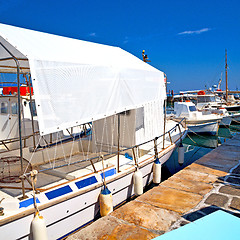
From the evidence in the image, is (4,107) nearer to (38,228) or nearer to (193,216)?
(38,228)

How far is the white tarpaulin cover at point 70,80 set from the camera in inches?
168

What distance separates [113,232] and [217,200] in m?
2.90

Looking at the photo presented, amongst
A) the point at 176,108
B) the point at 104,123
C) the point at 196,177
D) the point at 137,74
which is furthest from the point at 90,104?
the point at 176,108

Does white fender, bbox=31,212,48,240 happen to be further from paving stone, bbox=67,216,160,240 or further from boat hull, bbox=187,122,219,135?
boat hull, bbox=187,122,219,135

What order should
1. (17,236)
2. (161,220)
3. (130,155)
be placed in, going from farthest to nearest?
1. (130,155)
2. (161,220)
3. (17,236)

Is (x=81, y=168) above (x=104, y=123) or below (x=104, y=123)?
below

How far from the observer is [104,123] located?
27.5 feet

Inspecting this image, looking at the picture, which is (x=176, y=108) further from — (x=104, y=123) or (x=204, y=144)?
(x=104, y=123)

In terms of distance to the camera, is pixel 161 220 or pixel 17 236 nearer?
pixel 17 236

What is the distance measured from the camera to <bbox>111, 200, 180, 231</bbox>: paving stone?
4.97m

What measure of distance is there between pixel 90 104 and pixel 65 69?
40.3 inches

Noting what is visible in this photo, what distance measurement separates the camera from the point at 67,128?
4.80 meters

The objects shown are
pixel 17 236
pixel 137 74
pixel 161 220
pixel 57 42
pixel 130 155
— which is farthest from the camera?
pixel 130 155

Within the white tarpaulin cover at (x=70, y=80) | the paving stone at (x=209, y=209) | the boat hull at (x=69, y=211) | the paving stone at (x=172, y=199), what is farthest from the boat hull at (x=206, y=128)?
the paving stone at (x=209, y=209)
